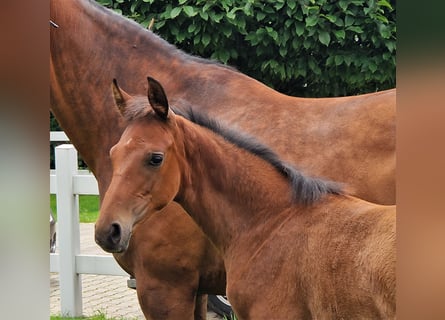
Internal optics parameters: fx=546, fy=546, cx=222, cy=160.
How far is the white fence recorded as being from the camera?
12.7 ft

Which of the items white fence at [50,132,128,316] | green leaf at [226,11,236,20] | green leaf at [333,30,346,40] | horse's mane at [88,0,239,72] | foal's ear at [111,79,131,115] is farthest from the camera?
white fence at [50,132,128,316]

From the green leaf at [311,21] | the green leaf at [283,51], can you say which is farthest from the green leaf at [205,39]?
the green leaf at [311,21]

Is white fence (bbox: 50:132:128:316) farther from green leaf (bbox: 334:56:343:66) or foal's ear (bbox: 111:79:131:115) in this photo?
foal's ear (bbox: 111:79:131:115)

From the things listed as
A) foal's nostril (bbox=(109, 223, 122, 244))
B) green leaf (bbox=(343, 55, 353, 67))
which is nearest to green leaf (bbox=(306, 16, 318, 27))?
green leaf (bbox=(343, 55, 353, 67))

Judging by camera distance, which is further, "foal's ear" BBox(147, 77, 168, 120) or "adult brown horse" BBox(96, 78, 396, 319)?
"foal's ear" BBox(147, 77, 168, 120)

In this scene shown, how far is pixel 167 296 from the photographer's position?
1.92 meters

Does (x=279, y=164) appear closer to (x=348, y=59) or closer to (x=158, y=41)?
(x=158, y=41)

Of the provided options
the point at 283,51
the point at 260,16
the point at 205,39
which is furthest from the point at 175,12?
the point at 283,51

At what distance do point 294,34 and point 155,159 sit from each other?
139cm

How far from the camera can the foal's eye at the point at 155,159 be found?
1.52 meters

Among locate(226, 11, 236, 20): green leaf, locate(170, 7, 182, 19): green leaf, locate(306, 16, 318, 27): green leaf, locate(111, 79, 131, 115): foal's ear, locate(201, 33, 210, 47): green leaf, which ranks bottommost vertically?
locate(111, 79, 131, 115): foal's ear

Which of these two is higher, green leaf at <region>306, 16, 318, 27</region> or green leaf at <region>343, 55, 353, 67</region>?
green leaf at <region>306, 16, 318, 27</region>
